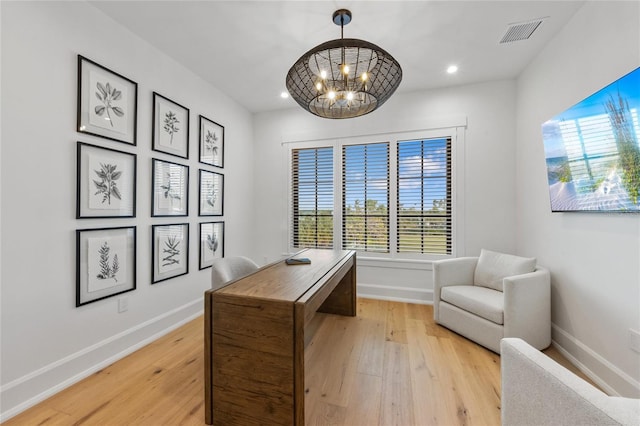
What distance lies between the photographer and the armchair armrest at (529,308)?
2.16m

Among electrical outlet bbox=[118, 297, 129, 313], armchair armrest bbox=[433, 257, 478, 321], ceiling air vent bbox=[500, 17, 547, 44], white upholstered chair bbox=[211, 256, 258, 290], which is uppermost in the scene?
ceiling air vent bbox=[500, 17, 547, 44]

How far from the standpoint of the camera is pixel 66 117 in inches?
75.0

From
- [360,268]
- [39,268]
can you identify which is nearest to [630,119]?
[360,268]

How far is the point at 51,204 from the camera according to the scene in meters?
1.83

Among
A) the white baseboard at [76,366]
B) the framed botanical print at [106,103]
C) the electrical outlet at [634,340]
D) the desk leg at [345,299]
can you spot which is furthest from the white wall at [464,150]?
the framed botanical print at [106,103]

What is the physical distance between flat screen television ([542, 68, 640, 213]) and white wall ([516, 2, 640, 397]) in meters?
0.13

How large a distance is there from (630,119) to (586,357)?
170 centimetres

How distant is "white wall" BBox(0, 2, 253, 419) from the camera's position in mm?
1638

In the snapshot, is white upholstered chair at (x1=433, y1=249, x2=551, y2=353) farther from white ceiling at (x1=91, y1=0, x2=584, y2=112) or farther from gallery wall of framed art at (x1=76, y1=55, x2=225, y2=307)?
gallery wall of framed art at (x1=76, y1=55, x2=225, y2=307)

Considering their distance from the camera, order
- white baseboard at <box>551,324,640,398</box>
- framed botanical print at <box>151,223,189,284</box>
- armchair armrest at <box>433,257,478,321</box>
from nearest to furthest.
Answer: white baseboard at <box>551,324,640,398</box> < framed botanical print at <box>151,223,189,284</box> < armchair armrest at <box>433,257,478,321</box>

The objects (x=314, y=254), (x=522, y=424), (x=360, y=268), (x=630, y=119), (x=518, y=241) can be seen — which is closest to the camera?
(x=522, y=424)

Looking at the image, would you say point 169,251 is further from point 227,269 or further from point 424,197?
point 424,197

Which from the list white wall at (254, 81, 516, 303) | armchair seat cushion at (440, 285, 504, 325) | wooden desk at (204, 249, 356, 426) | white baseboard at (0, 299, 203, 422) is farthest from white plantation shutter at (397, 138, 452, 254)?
white baseboard at (0, 299, 203, 422)

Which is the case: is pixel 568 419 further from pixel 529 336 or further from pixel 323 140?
pixel 323 140
